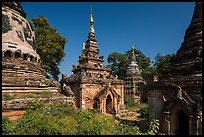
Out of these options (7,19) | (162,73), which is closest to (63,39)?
(7,19)

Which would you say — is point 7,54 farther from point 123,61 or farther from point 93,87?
point 123,61

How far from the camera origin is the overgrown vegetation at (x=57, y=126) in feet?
18.9

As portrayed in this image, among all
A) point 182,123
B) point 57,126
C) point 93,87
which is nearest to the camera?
point 57,126

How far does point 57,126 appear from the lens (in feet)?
20.5

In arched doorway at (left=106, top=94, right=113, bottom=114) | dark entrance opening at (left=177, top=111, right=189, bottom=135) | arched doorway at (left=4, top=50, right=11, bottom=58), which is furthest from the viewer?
arched doorway at (left=106, top=94, right=113, bottom=114)

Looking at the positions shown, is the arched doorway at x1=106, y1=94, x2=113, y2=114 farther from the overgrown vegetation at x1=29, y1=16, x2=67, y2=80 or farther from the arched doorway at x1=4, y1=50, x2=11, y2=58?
the arched doorway at x1=4, y1=50, x2=11, y2=58

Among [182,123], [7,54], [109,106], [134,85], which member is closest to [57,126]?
[182,123]

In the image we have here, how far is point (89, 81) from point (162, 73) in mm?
7956

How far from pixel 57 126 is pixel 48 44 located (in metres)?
19.4

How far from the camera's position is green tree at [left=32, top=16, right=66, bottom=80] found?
77.6 ft

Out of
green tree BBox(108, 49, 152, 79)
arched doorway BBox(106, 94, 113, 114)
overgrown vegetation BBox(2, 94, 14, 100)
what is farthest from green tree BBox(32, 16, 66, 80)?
green tree BBox(108, 49, 152, 79)

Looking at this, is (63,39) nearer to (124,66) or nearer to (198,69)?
(198,69)

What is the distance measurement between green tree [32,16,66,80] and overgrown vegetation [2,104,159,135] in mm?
15710

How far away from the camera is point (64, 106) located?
991 centimetres
